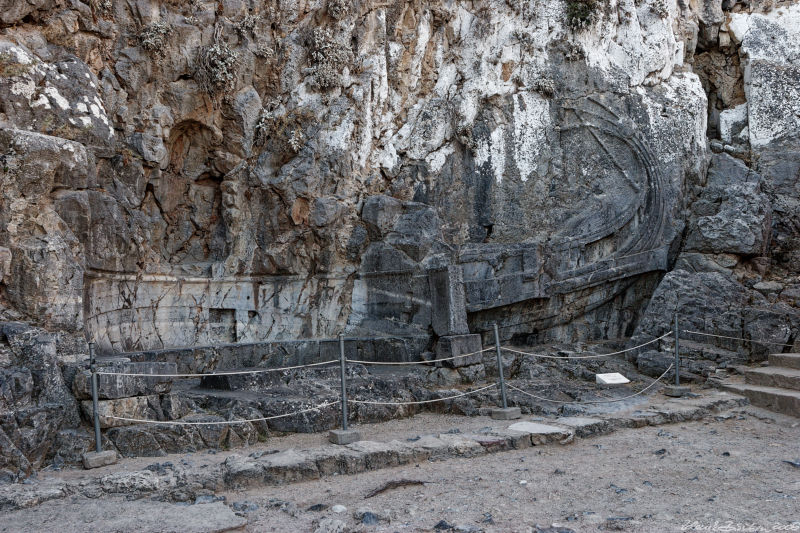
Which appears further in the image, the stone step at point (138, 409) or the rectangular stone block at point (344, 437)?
the rectangular stone block at point (344, 437)

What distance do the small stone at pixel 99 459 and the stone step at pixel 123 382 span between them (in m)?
0.69

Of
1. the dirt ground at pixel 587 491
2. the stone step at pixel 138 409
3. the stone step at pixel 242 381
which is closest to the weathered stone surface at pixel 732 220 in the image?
the dirt ground at pixel 587 491

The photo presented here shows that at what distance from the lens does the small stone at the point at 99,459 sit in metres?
5.99

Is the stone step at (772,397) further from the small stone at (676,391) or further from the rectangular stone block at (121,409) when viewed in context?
the rectangular stone block at (121,409)

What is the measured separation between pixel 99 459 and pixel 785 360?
900cm

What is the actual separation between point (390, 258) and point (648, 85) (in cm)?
642

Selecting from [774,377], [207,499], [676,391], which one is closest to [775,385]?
[774,377]

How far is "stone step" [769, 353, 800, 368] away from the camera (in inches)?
366

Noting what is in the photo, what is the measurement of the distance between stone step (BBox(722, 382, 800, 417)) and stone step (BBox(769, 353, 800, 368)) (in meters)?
0.80

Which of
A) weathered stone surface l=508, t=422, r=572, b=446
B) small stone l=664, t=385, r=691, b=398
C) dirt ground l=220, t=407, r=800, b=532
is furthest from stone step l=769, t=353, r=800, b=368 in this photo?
weathered stone surface l=508, t=422, r=572, b=446

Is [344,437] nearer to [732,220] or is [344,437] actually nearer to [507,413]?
[507,413]

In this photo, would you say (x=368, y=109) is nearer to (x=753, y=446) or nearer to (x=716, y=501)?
(x=753, y=446)

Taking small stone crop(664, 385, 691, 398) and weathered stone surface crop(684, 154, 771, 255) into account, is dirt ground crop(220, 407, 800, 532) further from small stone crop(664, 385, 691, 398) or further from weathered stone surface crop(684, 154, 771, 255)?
weathered stone surface crop(684, 154, 771, 255)

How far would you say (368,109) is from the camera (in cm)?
1230
